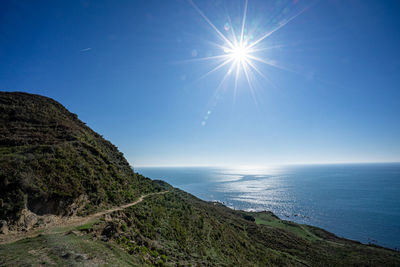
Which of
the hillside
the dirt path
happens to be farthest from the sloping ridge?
the dirt path

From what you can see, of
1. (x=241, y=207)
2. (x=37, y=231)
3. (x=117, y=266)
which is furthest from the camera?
(x=241, y=207)

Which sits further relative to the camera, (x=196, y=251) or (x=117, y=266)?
(x=196, y=251)

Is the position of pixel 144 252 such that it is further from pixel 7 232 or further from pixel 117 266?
pixel 7 232

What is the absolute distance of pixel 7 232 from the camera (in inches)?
445

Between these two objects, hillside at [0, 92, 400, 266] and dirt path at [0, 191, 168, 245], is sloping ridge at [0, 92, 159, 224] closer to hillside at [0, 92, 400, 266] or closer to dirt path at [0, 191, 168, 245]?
hillside at [0, 92, 400, 266]

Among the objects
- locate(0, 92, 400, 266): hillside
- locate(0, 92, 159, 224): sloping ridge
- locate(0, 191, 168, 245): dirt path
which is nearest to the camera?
locate(0, 92, 400, 266): hillside

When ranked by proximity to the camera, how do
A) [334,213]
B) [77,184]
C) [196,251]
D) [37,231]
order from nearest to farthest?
[37,231]
[77,184]
[196,251]
[334,213]

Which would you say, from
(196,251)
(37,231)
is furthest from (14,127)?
(196,251)

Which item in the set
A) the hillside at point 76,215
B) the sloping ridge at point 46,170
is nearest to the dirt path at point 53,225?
the hillside at point 76,215

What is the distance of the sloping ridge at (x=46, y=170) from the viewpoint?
1366cm

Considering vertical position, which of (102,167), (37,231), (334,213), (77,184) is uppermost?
(102,167)

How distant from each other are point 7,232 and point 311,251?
59802 millimetres

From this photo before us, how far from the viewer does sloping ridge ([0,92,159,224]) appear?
13.7 meters

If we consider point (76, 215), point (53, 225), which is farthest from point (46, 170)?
point (53, 225)
